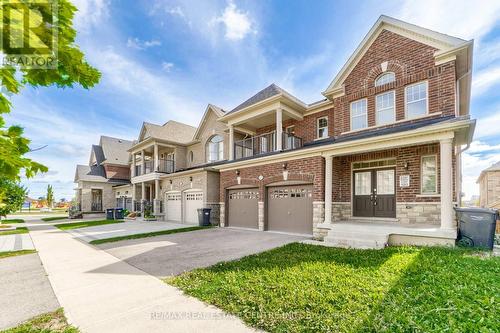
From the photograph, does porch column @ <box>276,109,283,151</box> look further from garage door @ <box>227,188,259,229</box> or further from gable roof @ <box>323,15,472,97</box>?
garage door @ <box>227,188,259,229</box>

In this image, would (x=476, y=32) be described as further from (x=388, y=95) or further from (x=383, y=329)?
(x=383, y=329)

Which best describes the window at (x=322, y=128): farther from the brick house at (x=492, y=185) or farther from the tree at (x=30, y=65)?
the brick house at (x=492, y=185)

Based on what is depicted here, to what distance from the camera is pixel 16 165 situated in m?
1.88

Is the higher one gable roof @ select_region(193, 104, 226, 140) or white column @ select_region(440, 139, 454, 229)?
gable roof @ select_region(193, 104, 226, 140)

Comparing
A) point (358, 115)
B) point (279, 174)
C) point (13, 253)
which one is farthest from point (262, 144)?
point (13, 253)

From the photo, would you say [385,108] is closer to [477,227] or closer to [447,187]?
[447,187]

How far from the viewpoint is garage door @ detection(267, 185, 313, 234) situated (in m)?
10.9

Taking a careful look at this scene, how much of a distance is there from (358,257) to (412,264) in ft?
4.01

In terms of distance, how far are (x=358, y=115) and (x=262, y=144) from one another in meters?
6.39

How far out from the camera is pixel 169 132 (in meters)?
22.2

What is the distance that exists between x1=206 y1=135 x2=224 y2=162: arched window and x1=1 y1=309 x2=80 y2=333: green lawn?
49.0ft

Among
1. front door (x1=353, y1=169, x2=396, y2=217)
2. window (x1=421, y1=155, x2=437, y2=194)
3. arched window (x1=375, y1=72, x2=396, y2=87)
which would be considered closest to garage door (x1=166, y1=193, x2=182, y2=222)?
front door (x1=353, y1=169, x2=396, y2=217)

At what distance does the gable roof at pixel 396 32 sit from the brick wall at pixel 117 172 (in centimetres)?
2629

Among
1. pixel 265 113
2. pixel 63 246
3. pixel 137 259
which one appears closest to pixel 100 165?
pixel 63 246
